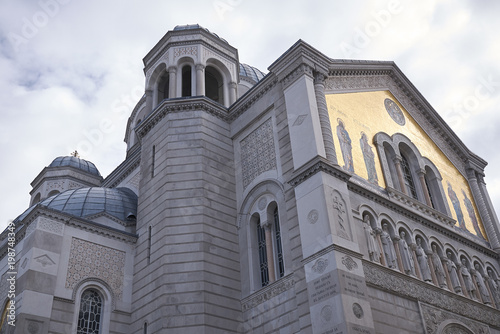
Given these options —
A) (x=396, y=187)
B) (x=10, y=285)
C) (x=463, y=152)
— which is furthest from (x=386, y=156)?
(x=10, y=285)

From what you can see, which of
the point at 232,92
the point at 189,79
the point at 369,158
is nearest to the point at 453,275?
the point at 369,158

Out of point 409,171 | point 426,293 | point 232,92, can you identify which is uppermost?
point 232,92

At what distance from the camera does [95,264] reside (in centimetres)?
1877

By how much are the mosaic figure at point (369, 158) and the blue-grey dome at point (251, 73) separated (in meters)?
13.6

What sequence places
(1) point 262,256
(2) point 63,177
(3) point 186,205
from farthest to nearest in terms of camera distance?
1. (2) point 63,177
2. (3) point 186,205
3. (1) point 262,256

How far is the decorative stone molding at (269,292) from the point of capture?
1606 cm

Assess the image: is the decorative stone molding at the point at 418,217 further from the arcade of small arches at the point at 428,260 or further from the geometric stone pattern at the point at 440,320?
the geometric stone pattern at the point at 440,320

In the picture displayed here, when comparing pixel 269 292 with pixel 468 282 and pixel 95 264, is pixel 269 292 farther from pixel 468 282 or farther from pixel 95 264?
pixel 468 282

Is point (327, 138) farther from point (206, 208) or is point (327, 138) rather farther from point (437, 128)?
point (437, 128)

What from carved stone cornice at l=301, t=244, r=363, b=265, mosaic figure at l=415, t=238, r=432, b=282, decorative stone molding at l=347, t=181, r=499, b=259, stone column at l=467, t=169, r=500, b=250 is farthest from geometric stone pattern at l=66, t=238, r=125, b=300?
stone column at l=467, t=169, r=500, b=250

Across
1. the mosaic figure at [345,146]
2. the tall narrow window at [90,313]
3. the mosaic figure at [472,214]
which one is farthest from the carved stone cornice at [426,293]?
the tall narrow window at [90,313]

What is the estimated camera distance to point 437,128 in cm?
2575

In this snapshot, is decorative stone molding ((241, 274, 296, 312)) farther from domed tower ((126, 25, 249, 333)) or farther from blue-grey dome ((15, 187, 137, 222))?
blue-grey dome ((15, 187, 137, 222))

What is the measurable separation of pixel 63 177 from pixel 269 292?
66.9 feet
